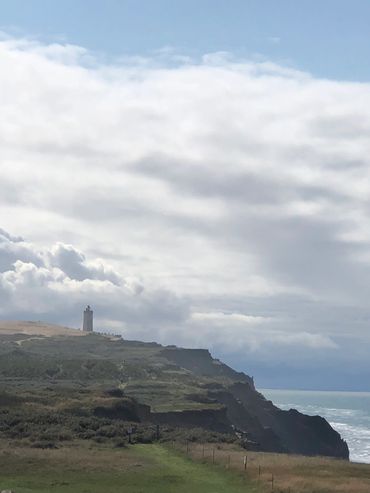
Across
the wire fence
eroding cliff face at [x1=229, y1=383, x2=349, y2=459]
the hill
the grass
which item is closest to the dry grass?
the wire fence

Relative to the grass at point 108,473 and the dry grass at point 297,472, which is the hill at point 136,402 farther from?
the dry grass at point 297,472

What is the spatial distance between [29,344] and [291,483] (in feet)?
466

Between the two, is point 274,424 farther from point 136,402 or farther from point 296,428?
point 136,402

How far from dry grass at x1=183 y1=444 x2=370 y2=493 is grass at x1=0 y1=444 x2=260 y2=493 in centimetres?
122

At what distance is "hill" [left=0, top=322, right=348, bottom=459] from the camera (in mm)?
65188

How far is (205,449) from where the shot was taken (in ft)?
189

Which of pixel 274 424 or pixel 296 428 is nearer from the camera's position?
pixel 296 428

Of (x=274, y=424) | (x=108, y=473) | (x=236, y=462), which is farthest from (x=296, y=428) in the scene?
(x=108, y=473)

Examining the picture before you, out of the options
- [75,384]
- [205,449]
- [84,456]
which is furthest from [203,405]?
[84,456]

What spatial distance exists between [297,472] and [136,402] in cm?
3702

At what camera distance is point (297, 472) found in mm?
47438

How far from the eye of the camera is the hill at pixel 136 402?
65188 millimetres

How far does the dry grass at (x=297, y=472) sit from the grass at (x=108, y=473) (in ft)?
4.01

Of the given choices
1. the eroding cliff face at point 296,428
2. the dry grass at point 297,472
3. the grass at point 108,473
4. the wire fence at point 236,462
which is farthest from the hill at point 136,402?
the dry grass at point 297,472
